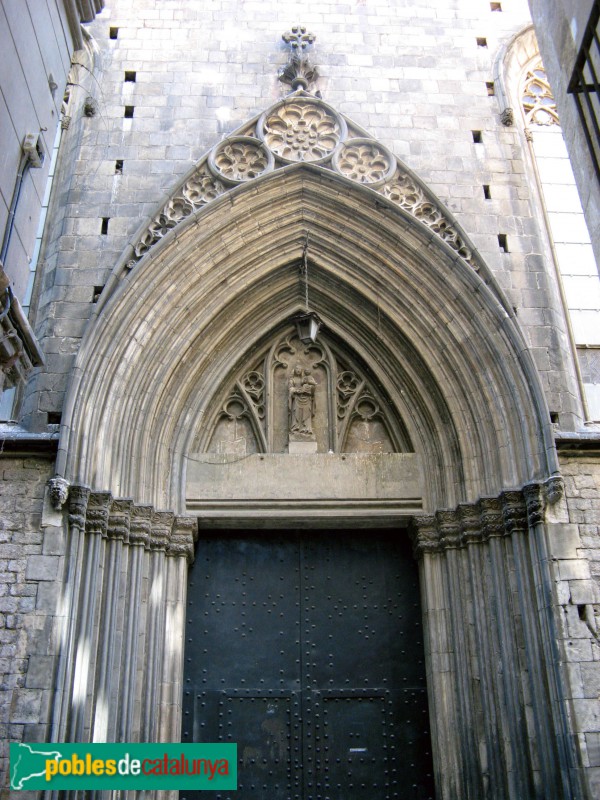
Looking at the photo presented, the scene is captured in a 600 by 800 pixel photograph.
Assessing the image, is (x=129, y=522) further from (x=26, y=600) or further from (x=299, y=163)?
(x=299, y=163)

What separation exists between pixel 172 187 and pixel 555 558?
17.0ft

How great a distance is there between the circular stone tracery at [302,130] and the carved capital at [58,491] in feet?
13.8

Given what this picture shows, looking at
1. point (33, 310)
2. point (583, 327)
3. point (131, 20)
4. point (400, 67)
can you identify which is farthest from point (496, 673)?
point (131, 20)

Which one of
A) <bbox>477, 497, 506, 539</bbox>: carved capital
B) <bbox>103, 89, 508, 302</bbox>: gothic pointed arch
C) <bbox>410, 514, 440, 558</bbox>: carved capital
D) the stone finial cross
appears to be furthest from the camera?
the stone finial cross

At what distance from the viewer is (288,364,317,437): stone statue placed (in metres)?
8.86

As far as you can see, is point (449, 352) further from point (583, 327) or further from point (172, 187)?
point (172, 187)

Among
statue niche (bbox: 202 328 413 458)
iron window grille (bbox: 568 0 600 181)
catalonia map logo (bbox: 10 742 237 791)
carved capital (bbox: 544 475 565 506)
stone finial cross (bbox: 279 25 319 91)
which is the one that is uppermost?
stone finial cross (bbox: 279 25 319 91)

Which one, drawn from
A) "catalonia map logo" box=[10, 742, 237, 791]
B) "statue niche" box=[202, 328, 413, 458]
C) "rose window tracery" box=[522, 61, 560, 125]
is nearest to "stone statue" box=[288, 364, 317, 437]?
"statue niche" box=[202, 328, 413, 458]

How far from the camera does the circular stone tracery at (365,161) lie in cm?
939

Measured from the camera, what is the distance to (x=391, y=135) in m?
9.85

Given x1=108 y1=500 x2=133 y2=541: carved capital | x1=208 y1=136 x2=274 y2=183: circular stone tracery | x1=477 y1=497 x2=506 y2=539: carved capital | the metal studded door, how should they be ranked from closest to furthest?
x1=108 y1=500 x2=133 y2=541: carved capital → the metal studded door → x1=477 y1=497 x2=506 y2=539: carved capital → x1=208 y1=136 x2=274 y2=183: circular stone tracery

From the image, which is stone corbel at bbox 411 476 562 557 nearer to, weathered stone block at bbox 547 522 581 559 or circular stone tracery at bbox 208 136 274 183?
weathered stone block at bbox 547 522 581 559

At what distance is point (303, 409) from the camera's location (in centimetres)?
895

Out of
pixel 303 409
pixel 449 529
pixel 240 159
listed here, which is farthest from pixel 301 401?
pixel 240 159
